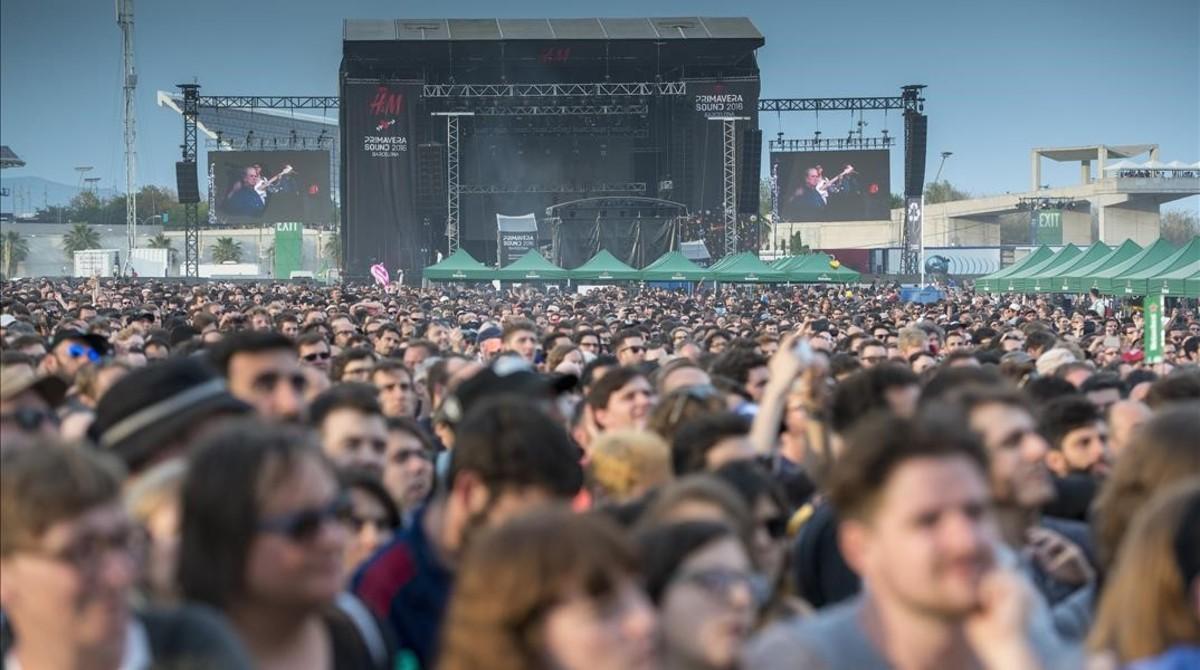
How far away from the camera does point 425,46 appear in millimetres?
58406

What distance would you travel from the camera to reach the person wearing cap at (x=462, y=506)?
4.73m

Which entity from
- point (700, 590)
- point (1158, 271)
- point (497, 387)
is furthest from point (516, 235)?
point (700, 590)

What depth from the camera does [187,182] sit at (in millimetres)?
63375

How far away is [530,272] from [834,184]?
18125 millimetres

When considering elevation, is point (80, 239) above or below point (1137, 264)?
above

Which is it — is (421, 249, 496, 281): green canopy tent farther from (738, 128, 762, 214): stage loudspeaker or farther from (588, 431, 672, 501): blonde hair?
(588, 431, 672, 501): blonde hair

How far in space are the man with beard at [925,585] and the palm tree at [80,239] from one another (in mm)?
137946

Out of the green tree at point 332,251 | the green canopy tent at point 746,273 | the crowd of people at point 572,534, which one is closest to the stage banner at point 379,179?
the green canopy tent at point 746,273

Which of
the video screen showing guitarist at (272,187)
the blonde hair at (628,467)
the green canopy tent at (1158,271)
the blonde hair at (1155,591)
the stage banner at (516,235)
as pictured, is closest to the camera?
the blonde hair at (1155,591)

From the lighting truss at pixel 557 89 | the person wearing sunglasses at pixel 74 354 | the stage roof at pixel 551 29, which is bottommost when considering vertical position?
the person wearing sunglasses at pixel 74 354

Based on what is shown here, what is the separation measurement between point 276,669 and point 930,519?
1351 mm

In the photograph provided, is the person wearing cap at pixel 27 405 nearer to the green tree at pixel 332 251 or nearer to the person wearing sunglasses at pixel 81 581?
the person wearing sunglasses at pixel 81 581

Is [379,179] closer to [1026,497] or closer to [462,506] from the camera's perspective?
[1026,497]

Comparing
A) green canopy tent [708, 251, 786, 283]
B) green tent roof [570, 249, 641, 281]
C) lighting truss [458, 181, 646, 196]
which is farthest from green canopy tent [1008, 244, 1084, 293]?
lighting truss [458, 181, 646, 196]
